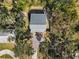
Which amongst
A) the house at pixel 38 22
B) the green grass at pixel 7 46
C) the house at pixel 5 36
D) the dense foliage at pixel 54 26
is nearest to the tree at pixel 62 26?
the dense foliage at pixel 54 26

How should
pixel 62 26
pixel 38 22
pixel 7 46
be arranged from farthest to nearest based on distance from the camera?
pixel 7 46
pixel 62 26
pixel 38 22

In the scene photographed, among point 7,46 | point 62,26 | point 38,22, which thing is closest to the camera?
point 38,22

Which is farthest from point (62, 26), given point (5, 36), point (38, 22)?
point (5, 36)

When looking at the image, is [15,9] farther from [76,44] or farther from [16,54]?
[76,44]

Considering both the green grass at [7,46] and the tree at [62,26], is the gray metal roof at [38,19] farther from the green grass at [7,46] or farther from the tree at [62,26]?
the green grass at [7,46]

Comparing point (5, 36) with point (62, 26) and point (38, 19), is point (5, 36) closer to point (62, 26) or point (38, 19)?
point (38, 19)

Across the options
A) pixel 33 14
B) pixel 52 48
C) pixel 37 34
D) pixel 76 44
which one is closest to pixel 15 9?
pixel 33 14

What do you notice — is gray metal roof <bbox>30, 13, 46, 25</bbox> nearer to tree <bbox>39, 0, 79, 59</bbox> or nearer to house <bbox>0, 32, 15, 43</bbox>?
tree <bbox>39, 0, 79, 59</bbox>
